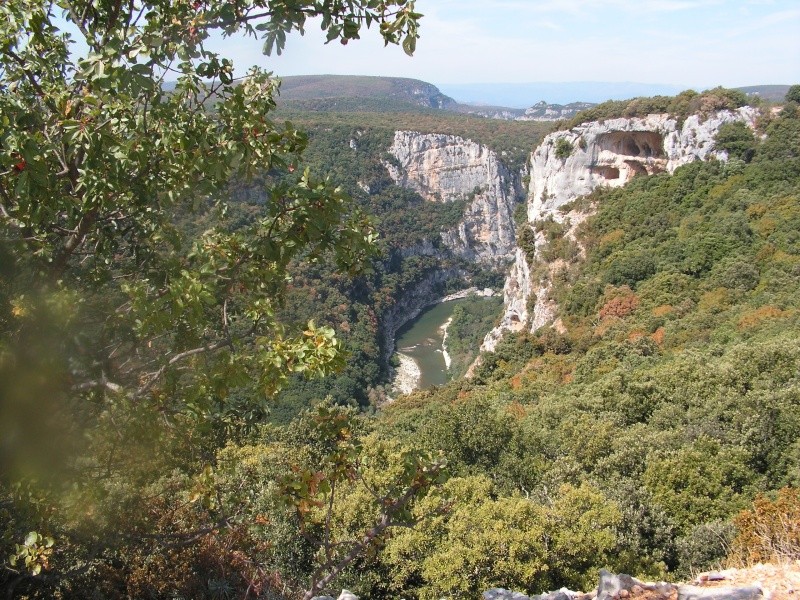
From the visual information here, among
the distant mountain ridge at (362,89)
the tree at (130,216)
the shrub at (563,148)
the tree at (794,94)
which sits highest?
the distant mountain ridge at (362,89)

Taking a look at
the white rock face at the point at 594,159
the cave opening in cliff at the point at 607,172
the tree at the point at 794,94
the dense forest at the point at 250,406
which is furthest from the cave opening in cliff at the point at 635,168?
the dense forest at the point at 250,406

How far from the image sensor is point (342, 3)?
114 inches

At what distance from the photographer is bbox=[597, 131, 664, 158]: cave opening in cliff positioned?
36.6 meters

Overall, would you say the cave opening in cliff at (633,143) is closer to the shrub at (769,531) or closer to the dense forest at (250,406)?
the dense forest at (250,406)

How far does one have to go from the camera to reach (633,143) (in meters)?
38.0

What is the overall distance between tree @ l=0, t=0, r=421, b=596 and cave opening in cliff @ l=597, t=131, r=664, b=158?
125ft

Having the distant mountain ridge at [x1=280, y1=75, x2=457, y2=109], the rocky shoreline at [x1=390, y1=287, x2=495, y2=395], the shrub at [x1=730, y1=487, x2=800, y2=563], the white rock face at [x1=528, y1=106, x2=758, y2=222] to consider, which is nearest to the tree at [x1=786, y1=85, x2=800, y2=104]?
the white rock face at [x1=528, y1=106, x2=758, y2=222]

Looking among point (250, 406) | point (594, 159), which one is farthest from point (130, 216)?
point (594, 159)

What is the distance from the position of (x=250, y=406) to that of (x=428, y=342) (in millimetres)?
62918

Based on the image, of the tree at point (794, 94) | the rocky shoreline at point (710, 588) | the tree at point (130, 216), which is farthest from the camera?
the tree at point (794, 94)

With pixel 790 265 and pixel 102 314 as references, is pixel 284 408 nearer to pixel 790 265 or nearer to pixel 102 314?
pixel 790 265

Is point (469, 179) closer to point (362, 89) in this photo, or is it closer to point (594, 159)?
point (594, 159)

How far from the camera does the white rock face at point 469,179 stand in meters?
91.4

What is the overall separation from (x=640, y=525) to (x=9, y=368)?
31.1 feet
